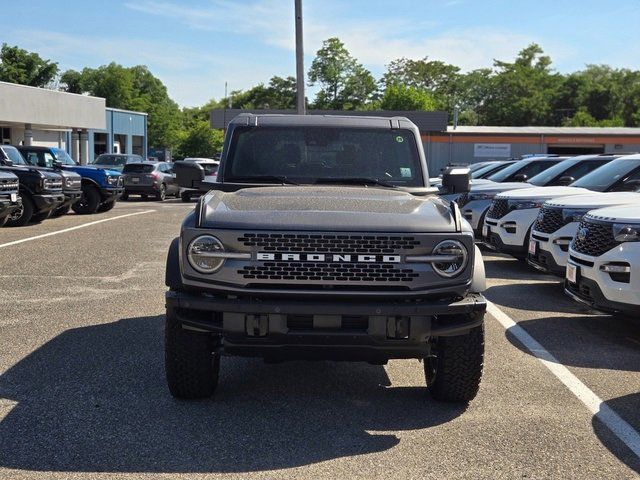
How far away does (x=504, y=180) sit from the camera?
16.9 m

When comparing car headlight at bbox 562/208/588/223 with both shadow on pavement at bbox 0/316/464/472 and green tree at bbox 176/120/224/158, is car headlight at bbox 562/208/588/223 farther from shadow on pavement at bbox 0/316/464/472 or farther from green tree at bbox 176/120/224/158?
green tree at bbox 176/120/224/158

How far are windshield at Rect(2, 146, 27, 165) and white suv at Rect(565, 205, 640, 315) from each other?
47.7 feet

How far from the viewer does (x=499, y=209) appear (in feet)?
39.6

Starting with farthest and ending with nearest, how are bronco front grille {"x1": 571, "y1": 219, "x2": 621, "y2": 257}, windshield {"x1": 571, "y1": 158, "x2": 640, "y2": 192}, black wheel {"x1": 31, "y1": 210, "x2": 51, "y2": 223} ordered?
1. black wheel {"x1": 31, "y1": 210, "x2": 51, "y2": 223}
2. windshield {"x1": 571, "y1": 158, "x2": 640, "y2": 192}
3. bronco front grille {"x1": 571, "y1": 219, "x2": 621, "y2": 257}

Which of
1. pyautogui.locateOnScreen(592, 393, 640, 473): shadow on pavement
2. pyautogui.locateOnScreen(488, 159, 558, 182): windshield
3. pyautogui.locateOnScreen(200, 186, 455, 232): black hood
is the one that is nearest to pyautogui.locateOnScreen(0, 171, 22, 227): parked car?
pyautogui.locateOnScreen(488, 159, 558, 182): windshield

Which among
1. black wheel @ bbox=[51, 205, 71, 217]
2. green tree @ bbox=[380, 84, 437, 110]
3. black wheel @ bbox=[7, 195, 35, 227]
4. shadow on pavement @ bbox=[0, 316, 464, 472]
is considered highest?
green tree @ bbox=[380, 84, 437, 110]

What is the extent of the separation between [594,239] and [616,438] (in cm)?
299

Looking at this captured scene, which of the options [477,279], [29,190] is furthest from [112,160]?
[477,279]

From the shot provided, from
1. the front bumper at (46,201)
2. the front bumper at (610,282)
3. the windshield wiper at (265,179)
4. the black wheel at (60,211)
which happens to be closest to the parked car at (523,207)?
the front bumper at (610,282)

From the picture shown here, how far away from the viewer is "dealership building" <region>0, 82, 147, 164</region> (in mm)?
41188

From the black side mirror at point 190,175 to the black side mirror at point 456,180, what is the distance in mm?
1908

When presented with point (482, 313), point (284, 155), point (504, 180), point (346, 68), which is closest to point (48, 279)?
point (284, 155)

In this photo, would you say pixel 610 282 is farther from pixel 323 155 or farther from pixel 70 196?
pixel 70 196

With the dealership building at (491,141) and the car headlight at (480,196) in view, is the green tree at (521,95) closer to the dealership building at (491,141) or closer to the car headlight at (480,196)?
the dealership building at (491,141)
